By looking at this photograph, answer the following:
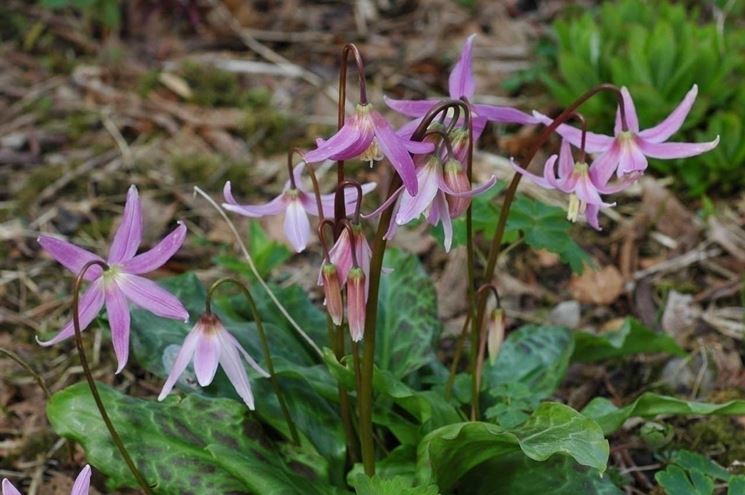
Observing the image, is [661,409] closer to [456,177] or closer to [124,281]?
[456,177]

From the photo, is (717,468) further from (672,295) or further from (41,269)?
(41,269)

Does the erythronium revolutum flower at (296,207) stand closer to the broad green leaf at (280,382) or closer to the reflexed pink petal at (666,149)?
the broad green leaf at (280,382)

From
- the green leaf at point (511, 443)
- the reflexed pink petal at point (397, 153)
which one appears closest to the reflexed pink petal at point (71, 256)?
the reflexed pink petal at point (397, 153)

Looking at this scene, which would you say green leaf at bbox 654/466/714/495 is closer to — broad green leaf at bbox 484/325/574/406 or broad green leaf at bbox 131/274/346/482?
broad green leaf at bbox 484/325/574/406

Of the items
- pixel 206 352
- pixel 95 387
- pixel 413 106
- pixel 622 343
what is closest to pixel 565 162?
pixel 413 106

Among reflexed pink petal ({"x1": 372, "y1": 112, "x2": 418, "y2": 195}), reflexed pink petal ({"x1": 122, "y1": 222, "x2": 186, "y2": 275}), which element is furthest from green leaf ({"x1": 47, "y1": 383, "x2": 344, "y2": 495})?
reflexed pink petal ({"x1": 372, "y1": 112, "x2": 418, "y2": 195})
